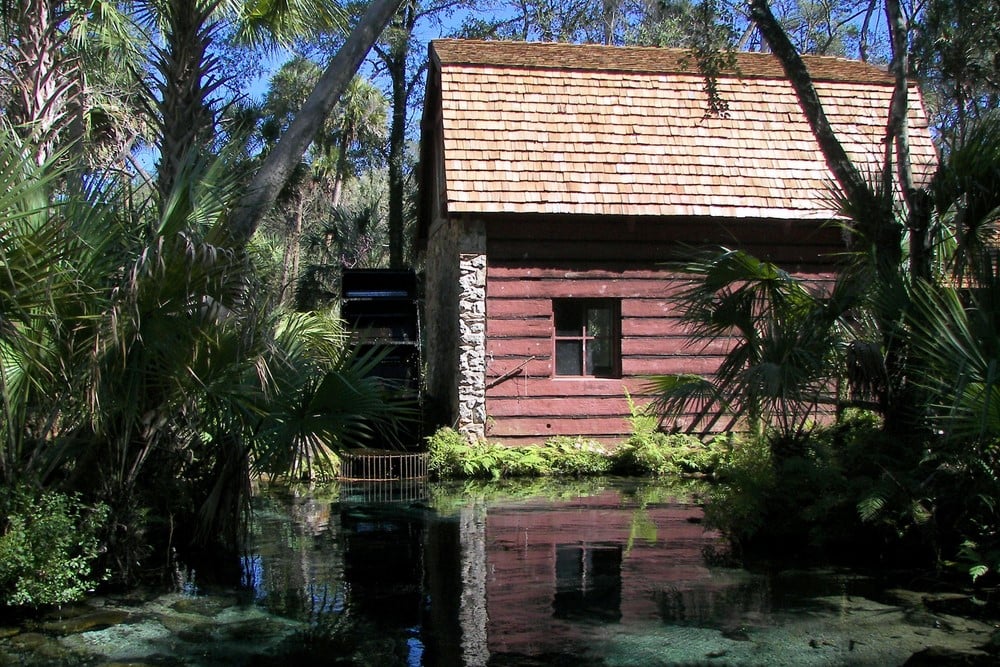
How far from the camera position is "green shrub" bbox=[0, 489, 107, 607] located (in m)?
5.62

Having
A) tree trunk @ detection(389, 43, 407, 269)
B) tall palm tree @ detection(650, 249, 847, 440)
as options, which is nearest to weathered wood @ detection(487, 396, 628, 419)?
tall palm tree @ detection(650, 249, 847, 440)

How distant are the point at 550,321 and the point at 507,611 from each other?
26.5 feet

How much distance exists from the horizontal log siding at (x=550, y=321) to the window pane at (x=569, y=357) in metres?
0.39

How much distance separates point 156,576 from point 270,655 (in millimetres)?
2030

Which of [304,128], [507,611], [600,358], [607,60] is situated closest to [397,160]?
[607,60]

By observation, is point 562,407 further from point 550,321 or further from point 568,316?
point 568,316

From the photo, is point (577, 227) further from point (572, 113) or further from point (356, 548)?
point (356, 548)

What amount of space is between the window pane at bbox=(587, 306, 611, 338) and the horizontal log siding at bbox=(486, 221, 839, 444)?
2.20 feet

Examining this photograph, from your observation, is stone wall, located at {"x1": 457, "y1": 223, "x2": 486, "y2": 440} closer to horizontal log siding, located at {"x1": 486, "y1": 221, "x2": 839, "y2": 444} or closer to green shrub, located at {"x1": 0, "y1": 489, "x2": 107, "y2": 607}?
horizontal log siding, located at {"x1": 486, "y1": 221, "x2": 839, "y2": 444}

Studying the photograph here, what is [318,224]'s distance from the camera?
28.8 meters

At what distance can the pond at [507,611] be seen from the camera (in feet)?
17.3

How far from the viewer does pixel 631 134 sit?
47.1 feet

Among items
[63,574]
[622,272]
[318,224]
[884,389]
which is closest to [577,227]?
[622,272]

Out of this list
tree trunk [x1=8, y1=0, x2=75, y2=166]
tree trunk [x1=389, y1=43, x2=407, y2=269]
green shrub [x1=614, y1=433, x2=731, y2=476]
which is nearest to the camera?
tree trunk [x1=8, y1=0, x2=75, y2=166]
